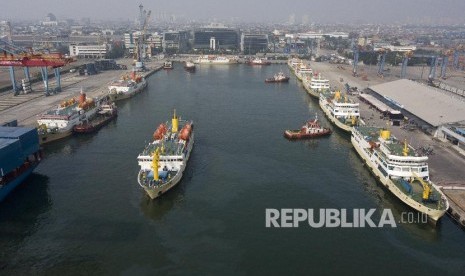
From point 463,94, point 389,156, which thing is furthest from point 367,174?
point 463,94

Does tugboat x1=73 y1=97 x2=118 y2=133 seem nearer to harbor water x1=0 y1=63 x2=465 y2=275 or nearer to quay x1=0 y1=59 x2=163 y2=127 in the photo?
harbor water x1=0 y1=63 x2=465 y2=275

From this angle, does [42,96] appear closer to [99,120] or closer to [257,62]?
[99,120]

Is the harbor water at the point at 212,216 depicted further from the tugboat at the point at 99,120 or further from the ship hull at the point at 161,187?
the tugboat at the point at 99,120

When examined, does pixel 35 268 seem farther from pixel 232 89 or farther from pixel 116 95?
pixel 232 89

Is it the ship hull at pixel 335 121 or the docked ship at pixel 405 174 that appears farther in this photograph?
the ship hull at pixel 335 121

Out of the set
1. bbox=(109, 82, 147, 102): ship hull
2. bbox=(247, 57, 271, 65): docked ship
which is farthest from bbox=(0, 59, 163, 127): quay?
bbox=(247, 57, 271, 65): docked ship

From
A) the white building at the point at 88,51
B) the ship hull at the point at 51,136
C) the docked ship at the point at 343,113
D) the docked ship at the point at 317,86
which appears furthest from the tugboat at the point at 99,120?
the white building at the point at 88,51
